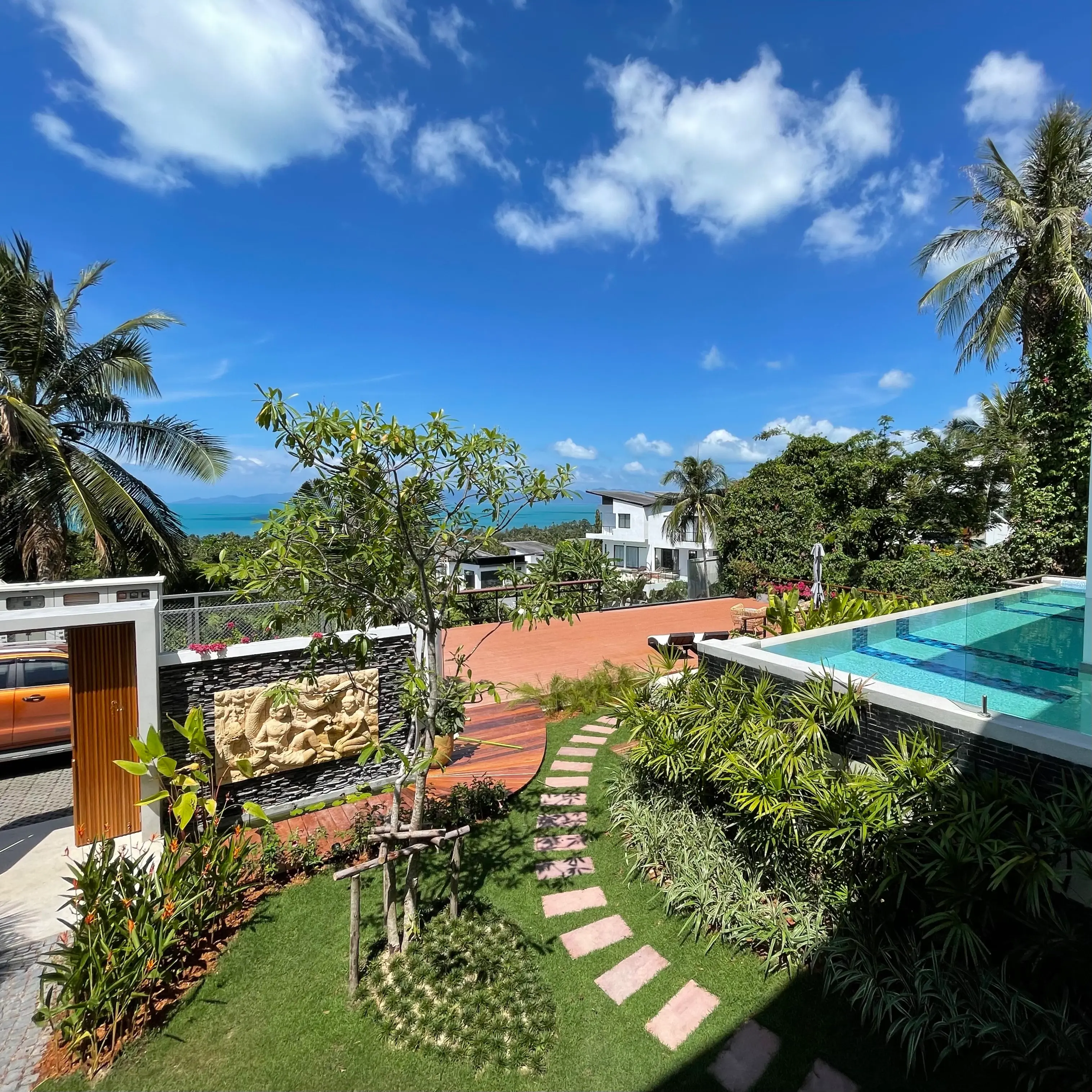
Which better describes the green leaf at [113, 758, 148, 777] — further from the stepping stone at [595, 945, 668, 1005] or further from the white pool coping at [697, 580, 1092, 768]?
the white pool coping at [697, 580, 1092, 768]

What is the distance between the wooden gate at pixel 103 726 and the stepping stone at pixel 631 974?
440cm

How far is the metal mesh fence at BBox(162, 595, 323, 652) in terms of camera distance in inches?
305

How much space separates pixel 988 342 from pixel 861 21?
9.98 metres

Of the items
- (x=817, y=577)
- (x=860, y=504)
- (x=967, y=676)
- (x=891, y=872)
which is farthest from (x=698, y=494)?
(x=891, y=872)

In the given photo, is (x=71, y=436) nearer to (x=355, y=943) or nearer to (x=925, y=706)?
(x=355, y=943)

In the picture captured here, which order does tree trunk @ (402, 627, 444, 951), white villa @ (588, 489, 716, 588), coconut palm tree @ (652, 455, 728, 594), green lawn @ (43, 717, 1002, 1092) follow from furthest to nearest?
white villa @ (588, 489, 716, 588), coconut palm tree @ (652, 455, 728, 594), tree trunk @ (402, 627, 444, 951), green lawn @ (43, 717, 1002, 1092)

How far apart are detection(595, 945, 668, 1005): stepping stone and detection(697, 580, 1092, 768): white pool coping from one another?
8.19 feet

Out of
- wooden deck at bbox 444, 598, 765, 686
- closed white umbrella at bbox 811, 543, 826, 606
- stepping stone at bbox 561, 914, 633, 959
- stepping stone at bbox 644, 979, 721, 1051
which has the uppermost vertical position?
closed white umbrella at bbox 811, 543, 826, 606

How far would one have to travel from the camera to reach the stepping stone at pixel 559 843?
Answer: 491 centimetres

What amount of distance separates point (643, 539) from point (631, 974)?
38.1 metres

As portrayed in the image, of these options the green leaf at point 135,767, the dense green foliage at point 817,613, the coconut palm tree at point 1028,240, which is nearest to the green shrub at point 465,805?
the green leaf at point 135,767

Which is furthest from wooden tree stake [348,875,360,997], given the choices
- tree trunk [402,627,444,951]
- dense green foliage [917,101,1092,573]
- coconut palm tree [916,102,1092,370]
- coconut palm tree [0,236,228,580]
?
coconut palm tree [916,102,1092,370]

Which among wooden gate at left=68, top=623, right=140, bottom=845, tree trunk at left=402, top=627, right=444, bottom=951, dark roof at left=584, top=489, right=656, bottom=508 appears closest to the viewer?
tree trunk at left=402, top=627, right=444, bottom=951

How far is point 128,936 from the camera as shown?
10.8ft
